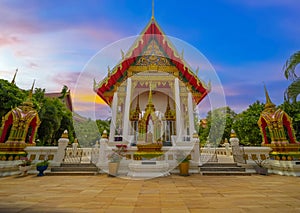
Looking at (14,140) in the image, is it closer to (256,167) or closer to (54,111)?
(54,111)

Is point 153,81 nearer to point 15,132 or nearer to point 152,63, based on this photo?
point 152,63

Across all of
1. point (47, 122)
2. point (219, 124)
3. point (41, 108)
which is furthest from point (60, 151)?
point (219, 124)

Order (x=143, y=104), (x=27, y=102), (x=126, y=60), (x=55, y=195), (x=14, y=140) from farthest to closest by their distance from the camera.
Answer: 1. (x=143, y=104)
2. (x=126, y=60)
3. (x=27, y=102)
4. (x=14, y=140)
5. (x=55, y=195)

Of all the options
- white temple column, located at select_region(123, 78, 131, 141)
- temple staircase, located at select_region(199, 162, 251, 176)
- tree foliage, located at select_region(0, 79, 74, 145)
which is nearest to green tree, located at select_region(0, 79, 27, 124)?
tree foliage, located at select_region(0, 79, 74, 145)

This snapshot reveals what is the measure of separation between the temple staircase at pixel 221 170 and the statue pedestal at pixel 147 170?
2.02m

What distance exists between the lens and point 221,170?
23.5 feet

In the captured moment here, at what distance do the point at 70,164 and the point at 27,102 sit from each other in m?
4.35

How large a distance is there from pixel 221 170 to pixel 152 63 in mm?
9668

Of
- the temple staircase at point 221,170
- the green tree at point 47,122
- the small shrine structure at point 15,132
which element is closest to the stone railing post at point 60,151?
the small shrine structure at point 15,132

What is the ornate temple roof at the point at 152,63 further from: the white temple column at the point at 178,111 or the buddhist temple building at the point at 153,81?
the white temple column at the point at 178,111

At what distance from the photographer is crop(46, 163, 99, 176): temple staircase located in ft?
22.9

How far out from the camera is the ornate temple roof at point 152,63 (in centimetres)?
1284

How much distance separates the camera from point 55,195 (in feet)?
12.0

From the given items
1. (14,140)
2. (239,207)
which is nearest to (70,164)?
(14,140)
